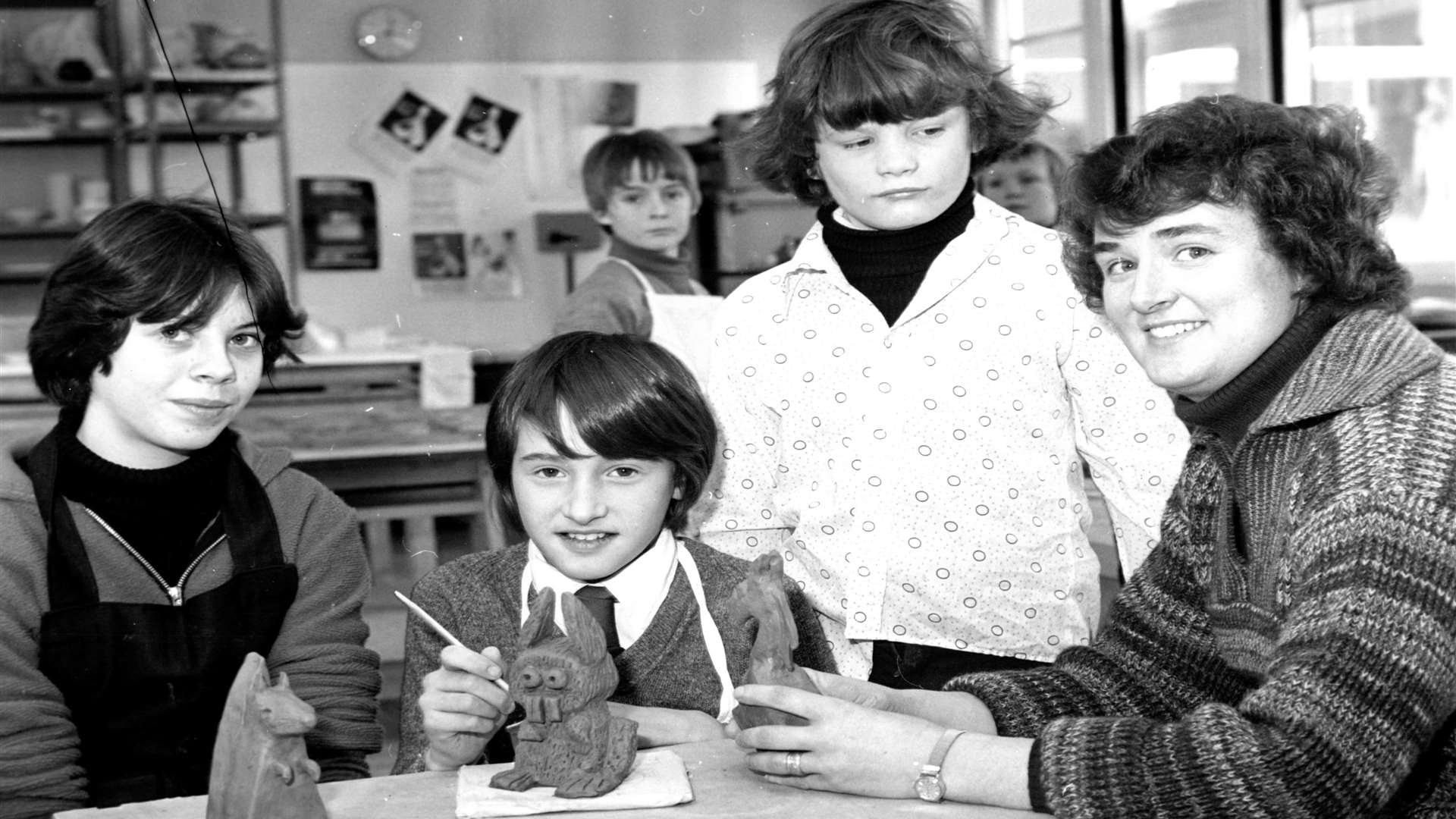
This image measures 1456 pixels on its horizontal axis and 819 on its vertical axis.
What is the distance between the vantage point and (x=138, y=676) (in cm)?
156

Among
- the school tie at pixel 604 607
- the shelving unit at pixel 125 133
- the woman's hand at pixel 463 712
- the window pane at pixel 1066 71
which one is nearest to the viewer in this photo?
the woman's hand at pixel 463 712

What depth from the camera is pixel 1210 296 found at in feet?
4.37

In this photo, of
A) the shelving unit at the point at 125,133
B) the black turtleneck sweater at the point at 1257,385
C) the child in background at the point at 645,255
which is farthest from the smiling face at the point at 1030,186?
the shelving unit at the point at 125,133

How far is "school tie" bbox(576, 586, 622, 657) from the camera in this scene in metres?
1.60

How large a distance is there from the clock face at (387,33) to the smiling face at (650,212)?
411 centimetres

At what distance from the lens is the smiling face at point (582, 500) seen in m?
1.56

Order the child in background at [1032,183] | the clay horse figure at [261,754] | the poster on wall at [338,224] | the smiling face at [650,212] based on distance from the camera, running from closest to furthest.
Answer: the clay horse figure at [261,754]
the smiling face at [650,212]
the child in background at [1032,183]
the poster on wall at [338,224]

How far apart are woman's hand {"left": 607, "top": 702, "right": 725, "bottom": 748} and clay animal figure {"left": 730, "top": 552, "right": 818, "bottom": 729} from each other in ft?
0.73

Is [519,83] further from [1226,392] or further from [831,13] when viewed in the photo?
[1226,392]

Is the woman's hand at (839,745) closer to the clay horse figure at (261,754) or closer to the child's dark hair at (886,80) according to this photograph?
the clay horse figure at (261,754)

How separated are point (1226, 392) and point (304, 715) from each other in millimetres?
815

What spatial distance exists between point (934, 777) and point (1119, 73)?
15.4 feet

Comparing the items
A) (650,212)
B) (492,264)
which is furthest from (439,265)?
(650,212)

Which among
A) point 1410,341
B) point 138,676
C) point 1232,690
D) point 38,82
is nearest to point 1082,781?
point 1232,690
